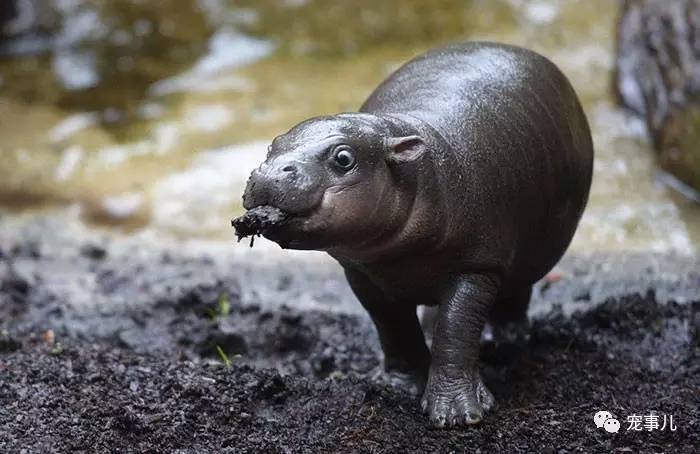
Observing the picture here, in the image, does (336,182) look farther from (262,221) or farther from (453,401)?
(453,401)

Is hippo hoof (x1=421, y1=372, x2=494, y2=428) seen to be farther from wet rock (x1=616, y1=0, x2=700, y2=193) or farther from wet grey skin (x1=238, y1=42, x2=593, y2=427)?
wet rock (x1=616, y1=0, x2=700, y2=193)

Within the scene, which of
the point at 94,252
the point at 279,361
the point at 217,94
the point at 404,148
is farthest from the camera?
the point at 217,94

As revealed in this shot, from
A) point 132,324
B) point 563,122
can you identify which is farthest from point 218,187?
point 563,122

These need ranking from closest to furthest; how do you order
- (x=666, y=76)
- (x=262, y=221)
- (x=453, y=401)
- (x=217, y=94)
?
1. (x=262, y=221)
2. (x=453, y=401)
3. (x=666, y=76)
4. (x=217, y=94)

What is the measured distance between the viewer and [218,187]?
291 inches

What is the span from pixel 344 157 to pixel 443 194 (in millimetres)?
503

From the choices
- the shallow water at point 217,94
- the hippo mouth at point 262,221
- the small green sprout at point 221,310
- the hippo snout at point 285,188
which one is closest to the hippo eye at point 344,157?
the hippo snout at point 285,188

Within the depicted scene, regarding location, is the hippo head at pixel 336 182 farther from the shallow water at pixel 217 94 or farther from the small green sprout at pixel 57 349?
the shallow water at pixel 217 94

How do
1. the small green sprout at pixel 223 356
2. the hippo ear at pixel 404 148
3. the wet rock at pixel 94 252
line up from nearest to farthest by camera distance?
the hippo ear at pixel 404 148, the small green sprout at pixel 223 356, the wet rock at pixel 94 252

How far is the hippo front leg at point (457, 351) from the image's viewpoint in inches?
142

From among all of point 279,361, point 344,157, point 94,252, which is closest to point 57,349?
point 279,361

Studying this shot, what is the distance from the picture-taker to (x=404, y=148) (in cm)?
336

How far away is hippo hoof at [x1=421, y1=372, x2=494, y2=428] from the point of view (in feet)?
11.8

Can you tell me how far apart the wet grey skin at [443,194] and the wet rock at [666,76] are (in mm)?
2708
